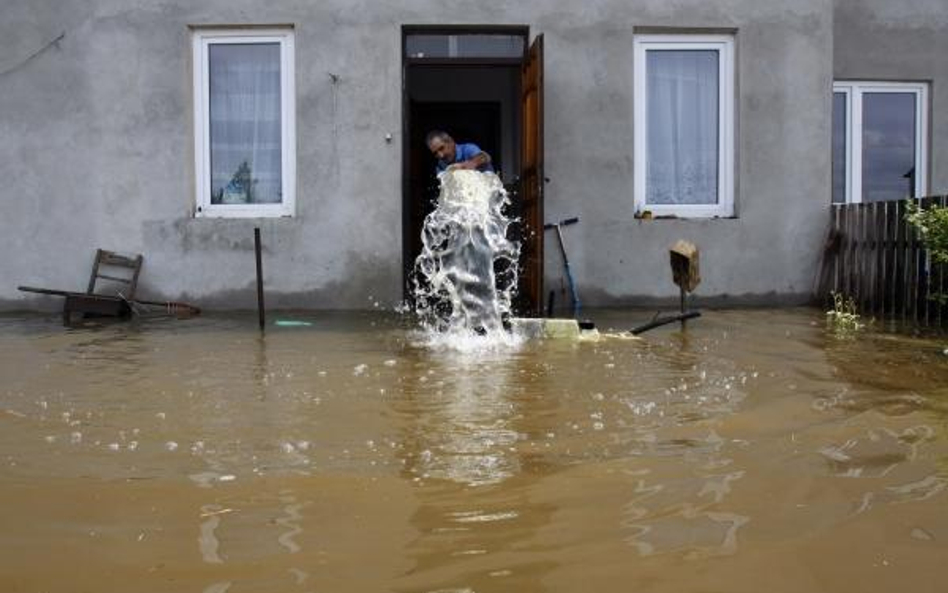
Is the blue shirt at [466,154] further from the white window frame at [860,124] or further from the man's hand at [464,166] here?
the white window frame at [860,124]

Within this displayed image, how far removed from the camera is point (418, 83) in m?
13.7

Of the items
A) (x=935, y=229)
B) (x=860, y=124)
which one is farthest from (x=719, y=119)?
(x=935, y=229)

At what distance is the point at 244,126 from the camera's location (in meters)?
9.53

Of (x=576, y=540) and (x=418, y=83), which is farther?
(x=418, y=83)

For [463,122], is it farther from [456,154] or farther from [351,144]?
[456,154]

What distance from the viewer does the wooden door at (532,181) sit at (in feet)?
27.8

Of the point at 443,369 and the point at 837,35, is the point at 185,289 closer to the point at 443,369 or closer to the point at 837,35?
the point at 443,369

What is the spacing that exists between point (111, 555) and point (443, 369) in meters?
3.04

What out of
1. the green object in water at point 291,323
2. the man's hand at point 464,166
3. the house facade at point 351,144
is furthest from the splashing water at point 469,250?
the house facade at point 351,144

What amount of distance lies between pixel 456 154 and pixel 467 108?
6368mm

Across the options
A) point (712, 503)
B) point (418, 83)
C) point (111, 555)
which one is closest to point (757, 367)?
point (712, 503)

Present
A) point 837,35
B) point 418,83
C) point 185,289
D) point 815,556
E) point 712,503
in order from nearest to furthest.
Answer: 1. point 815,556
2. point 712,503
3. point 185,289
4. point 837,35
5. point 418,83

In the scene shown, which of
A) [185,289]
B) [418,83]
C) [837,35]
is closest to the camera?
[185,289]

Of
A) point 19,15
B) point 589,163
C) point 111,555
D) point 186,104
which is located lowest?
point 111,555
